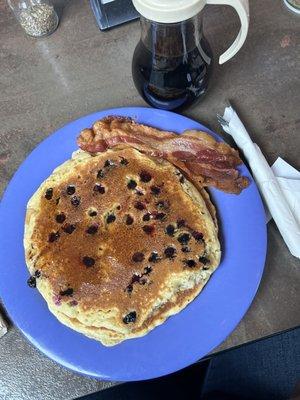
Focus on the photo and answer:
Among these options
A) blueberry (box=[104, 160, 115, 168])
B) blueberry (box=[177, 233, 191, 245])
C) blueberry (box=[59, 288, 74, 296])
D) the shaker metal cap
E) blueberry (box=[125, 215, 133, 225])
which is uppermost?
the shaker metal cap

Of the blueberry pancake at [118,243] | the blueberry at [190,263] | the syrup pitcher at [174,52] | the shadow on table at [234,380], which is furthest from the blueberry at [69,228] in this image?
the shadow on table at [234,380]

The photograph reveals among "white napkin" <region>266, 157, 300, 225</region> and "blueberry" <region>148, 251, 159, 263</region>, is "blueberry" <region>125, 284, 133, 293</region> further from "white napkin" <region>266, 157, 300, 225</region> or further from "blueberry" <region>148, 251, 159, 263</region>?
"white napkin" <region>266, 157, 300, 225</region>

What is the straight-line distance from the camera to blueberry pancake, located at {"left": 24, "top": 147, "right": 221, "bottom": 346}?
752 mm

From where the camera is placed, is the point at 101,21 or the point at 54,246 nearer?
the point at 54,246

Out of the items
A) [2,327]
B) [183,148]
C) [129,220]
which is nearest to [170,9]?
[183,148]

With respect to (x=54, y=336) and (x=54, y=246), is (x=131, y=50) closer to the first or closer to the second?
(x=54, y=246)

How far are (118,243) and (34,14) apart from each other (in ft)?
1.99

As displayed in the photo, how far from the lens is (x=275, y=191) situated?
84 cm

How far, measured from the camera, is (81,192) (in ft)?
2.70

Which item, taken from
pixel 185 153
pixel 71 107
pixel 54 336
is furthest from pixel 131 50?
pixel 54 336

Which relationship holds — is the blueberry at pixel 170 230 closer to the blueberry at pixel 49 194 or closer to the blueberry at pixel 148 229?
the blueberry at pixel 148 229

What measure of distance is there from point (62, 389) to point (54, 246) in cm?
25

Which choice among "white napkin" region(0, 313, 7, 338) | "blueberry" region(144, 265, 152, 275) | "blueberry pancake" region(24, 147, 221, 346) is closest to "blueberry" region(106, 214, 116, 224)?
"blueberry pancake" region(24, 147, 221, 346)

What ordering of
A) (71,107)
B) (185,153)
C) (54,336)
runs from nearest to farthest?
1. (54,336)
2. (185,153)
3. (71,107)
